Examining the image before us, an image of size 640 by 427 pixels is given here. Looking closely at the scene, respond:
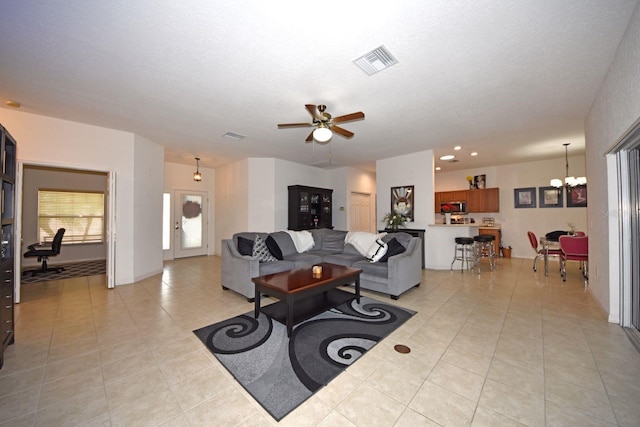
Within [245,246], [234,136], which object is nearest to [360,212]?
[234,136]

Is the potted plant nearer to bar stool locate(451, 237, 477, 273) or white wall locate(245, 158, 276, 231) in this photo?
bar stool locate(451, 237, 477, 273)

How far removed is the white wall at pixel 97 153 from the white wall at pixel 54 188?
160 cm

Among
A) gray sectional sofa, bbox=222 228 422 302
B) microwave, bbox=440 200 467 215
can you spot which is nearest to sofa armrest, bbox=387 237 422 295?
gray sectional sofa, bbox=222 228 422 302

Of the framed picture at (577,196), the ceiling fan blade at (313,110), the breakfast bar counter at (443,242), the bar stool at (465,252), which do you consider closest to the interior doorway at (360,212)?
the breakfast bar counter at (443,242)

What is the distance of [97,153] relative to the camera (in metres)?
4.28

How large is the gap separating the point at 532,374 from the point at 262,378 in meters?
2.14

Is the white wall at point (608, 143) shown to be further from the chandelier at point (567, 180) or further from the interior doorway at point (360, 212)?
the interior doorway at point (360, 212)

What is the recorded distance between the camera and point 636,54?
1965 mm

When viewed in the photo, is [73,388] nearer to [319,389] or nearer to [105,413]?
[105,413]

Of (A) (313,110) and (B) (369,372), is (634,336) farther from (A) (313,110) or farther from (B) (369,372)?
(A) (313,110)

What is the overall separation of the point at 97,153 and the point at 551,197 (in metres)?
10.8

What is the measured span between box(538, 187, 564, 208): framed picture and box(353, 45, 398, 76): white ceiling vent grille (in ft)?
23.4

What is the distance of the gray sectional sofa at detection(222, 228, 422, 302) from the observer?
3570 millimetres

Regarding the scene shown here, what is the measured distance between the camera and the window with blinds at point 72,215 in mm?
6230
